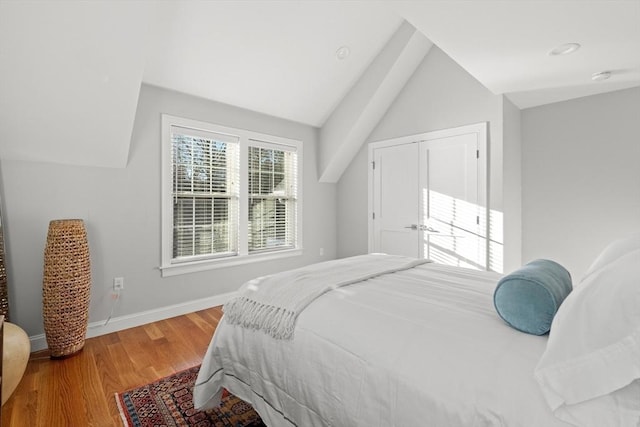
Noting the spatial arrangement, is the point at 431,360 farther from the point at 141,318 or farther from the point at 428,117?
the point at 428,117

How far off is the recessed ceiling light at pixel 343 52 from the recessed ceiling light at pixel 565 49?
199 centimetres

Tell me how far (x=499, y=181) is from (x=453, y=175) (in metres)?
0.48

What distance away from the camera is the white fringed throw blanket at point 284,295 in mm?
1376

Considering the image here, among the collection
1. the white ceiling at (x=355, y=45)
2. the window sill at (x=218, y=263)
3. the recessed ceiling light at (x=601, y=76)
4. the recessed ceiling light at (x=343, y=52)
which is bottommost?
the window sill at (x=218, y=263)

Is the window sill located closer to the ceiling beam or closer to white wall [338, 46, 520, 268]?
white wall [338, 46, 520, 268]

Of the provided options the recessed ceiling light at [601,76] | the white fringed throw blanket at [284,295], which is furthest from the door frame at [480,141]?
the white fringed throw blanket at [284,295]

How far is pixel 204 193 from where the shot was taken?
3.37m

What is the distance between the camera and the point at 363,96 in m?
3.89

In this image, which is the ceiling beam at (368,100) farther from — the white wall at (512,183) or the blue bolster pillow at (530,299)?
the blue bolster pillow at (530,299)

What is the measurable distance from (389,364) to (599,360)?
55 centimetres

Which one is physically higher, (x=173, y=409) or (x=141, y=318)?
(x=141, y=318)

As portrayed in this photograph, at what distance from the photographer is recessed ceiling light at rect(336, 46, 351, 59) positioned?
3.46m

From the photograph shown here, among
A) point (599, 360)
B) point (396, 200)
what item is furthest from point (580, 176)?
point (599, 360)

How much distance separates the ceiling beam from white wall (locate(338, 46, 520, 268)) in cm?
13
